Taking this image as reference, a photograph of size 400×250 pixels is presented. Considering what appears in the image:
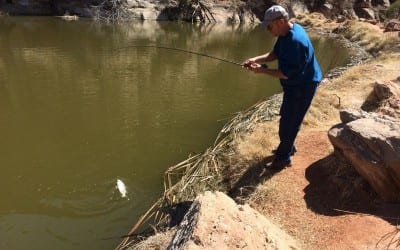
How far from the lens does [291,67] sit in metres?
5.14

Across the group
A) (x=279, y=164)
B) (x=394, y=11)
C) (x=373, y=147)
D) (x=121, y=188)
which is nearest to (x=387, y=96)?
(x=279, y=164)

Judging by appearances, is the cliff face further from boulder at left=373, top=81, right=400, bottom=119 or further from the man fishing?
the man fishing

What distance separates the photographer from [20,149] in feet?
26.6

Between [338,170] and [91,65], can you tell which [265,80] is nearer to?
[91,65]

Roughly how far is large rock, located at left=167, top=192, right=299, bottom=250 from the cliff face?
28.6 m

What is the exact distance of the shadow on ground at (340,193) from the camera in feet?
15.9

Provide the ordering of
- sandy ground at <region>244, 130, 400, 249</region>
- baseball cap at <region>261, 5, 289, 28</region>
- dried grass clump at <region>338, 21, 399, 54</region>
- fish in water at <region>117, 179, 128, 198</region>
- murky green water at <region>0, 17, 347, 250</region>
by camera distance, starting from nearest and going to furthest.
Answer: sandy ground at <region>244, 130, 400, 249</region> → baseball cap at <region>261, 5, 289, 28</region> → murky green water at <region>0, 17, 347, 250</region> → fish in water at <region>117, 179, 128, 198</region> → dried grass clump at <region>338, 21, 399, 54</region>

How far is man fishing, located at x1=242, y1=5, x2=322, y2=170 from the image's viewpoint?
199 inches

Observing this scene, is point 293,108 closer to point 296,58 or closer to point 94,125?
point 296,58

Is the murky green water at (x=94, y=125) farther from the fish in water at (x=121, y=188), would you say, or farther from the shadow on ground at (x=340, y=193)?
the shadow on ground at (x=340, y=193)

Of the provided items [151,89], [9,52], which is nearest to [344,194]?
[151,89]

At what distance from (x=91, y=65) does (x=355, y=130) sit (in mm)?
11145

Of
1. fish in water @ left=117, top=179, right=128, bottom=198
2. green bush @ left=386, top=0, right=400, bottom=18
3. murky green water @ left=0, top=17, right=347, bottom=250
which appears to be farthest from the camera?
green bush @ left=386, top=0, right=400, bottom=18

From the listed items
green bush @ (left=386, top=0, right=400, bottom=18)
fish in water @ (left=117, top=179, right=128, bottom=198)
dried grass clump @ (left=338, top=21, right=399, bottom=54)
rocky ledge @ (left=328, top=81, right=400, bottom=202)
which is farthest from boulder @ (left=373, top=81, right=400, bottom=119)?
green bush @ (left=386, top=0, right=400, bottom=18)
